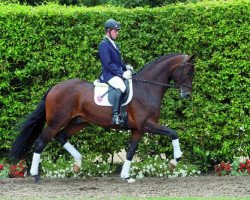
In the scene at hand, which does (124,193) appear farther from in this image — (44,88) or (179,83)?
(44,88)

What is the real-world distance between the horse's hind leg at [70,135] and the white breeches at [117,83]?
113cm

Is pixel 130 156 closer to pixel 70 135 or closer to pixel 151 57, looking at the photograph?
pixel 70 135

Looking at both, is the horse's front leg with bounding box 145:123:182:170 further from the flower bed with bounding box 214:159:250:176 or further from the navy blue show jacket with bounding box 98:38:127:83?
the flower bed with bounding box 214:159:250:176

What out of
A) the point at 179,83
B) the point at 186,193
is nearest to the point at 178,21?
the point at 179,83

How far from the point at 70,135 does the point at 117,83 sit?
4.78ft

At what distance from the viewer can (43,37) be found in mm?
13492

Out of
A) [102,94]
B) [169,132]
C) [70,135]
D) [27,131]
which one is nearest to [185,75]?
[169,132]

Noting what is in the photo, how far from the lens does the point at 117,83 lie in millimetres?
11898

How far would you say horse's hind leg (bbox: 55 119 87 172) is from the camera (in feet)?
40.8

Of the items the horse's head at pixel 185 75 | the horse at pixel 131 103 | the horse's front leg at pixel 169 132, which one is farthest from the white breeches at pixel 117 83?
the horse's head at pixel 185 75

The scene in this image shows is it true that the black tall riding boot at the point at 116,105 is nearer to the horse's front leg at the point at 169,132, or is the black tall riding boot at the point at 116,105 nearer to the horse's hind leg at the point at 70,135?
the horse's front leg at the point at 169,132

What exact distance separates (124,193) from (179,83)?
2.29m

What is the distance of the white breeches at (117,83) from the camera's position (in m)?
11.9

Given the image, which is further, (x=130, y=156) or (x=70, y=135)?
(x=70, y=135)
